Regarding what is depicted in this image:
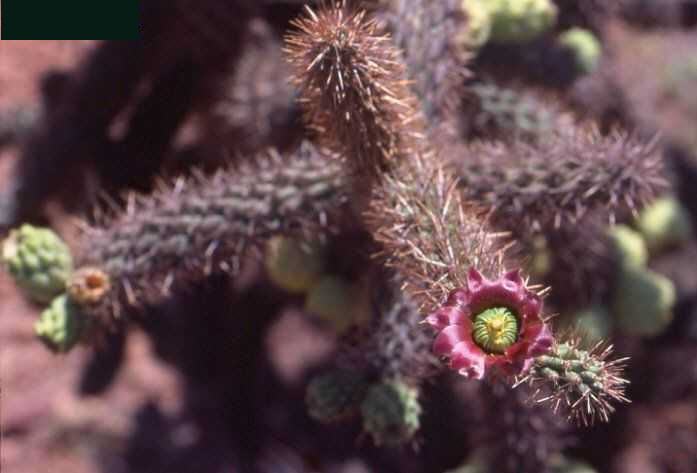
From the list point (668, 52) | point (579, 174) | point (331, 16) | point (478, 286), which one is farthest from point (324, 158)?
point (668, 52)

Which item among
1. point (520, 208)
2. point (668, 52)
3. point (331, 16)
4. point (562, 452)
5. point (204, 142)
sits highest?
point (331, 16)

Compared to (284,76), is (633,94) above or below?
below

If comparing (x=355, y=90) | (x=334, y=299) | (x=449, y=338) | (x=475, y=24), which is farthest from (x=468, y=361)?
(x=475, y=24)

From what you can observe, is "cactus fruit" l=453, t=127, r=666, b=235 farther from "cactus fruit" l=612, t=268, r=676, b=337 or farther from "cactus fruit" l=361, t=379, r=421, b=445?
"cactus fruit" l=612, t=268, r=676, b=337

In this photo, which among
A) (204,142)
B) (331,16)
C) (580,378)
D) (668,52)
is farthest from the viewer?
(668,52)

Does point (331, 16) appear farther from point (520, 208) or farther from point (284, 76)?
point (284, 76)

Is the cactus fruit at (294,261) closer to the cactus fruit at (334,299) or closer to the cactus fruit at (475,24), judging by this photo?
the cactus fruit at (334,299)

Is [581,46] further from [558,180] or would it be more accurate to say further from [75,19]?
[75,19]
